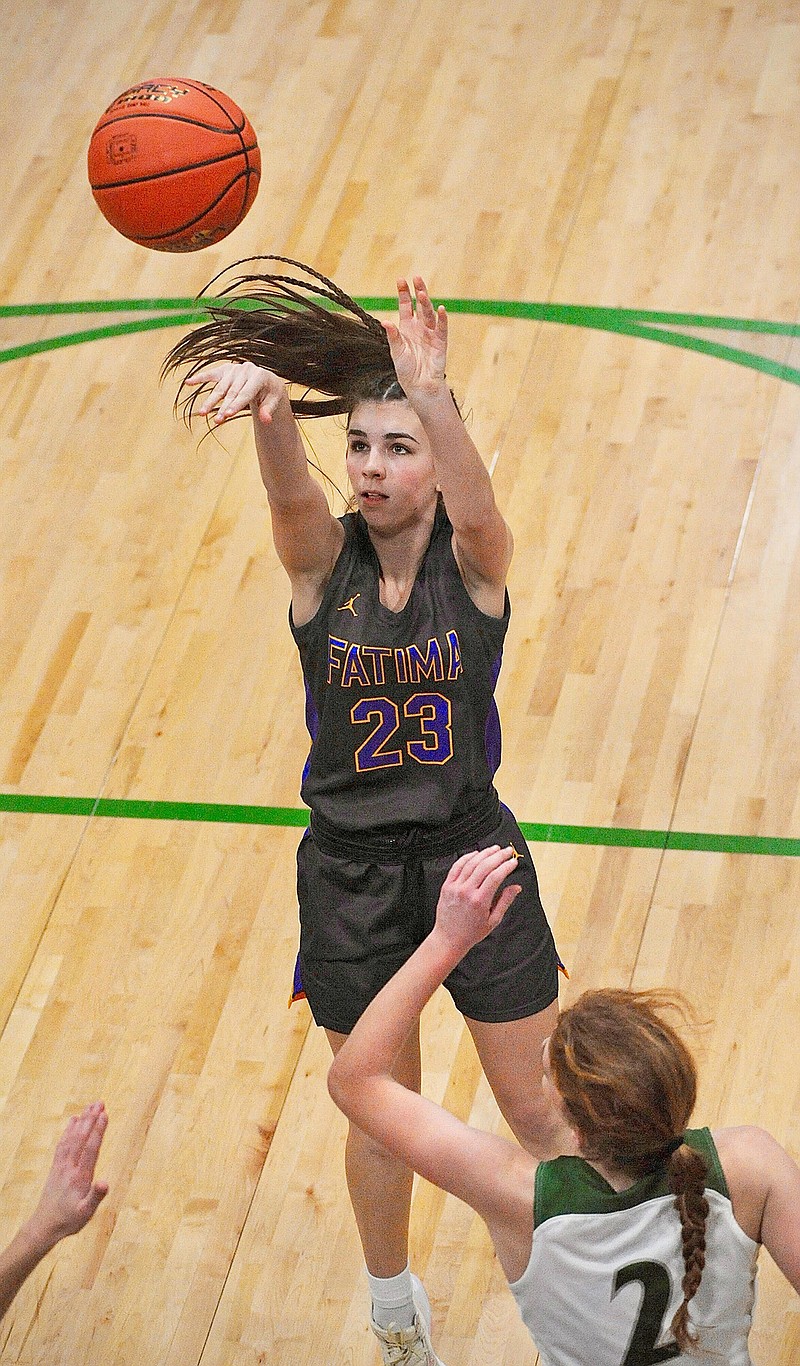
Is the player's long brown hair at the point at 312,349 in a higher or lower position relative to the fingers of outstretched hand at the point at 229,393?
lower

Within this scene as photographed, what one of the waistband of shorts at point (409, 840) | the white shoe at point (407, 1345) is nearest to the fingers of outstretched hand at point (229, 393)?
the waistband of shorts at point (409, 840)

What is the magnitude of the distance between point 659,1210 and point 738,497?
3688 millimetres

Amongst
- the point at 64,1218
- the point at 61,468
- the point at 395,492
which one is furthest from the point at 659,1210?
the point at 61,468

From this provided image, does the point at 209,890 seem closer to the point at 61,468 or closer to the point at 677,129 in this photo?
the point at 61,468

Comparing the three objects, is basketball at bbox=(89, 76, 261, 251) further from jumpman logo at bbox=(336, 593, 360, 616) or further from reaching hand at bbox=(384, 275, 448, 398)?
jumpman logo at bbox=(336, 593, 360, 616)

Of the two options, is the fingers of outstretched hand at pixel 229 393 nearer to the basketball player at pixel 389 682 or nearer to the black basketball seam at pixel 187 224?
the basketball player at pixel 389 682

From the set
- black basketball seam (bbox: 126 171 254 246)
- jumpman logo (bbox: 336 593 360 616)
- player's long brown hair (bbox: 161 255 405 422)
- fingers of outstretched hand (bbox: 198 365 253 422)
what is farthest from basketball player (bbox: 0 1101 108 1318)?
black basketball seam (bbox: 126 171 254 246)

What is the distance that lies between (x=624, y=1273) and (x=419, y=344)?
5.36 ft

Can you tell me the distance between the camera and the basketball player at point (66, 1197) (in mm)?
2596

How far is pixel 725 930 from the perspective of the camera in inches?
181

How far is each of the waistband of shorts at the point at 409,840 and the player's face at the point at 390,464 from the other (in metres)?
0.58

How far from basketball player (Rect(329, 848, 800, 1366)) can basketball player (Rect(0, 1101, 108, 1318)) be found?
47cm

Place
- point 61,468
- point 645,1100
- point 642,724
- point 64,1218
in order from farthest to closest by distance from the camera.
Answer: point 61,468
point 642,724
point 64,1218
point 645,1100

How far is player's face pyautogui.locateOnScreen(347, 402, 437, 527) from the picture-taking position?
334 cm
